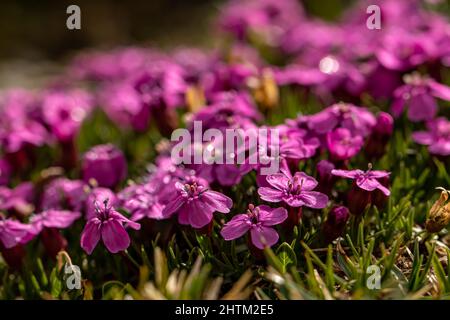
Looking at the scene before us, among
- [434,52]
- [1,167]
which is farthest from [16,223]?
[434,52]

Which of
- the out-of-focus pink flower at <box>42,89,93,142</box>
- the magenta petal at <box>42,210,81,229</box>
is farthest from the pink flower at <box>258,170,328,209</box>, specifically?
the out-of-focus pink flower at <box>42,89,93,142</box>

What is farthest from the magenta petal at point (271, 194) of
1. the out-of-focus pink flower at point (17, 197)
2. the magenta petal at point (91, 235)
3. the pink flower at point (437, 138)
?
the out-of-focus pink flower at point (17, 197)

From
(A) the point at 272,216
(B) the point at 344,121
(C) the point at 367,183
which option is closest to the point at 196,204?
(A) the point at 272,216

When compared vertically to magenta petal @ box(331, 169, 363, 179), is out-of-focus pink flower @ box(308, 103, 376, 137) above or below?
above

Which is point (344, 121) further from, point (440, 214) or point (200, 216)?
point (200, 216)

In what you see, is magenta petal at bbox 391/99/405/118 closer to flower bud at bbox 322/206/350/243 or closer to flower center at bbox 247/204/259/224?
flower bud at bbox 322/206/350/243

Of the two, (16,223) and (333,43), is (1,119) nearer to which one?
(16,223)
